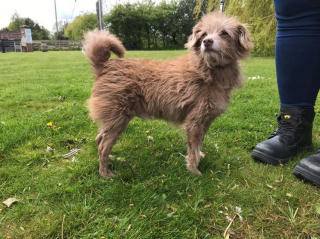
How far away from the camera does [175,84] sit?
99.5 inches

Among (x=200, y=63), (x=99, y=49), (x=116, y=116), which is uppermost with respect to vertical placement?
(x=99, y=49)

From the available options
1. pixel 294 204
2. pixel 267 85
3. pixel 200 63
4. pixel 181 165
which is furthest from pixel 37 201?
pixel 267 85

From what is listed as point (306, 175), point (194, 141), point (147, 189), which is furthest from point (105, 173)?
point (306, 175)

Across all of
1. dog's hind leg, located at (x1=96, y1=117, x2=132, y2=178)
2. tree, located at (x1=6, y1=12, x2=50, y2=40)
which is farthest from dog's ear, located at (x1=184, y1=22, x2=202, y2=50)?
tree, located at (x1=6, y1=12, x2=50, y2=40)

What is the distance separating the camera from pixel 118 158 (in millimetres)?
2758

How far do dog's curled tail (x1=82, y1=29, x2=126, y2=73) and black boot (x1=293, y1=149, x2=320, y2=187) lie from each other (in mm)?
2053

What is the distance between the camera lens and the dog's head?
2.32 meters

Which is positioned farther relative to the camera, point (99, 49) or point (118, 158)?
point (118, 158)

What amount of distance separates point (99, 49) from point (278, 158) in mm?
2078

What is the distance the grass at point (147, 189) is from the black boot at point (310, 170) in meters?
0.07

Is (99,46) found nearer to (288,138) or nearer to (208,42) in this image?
(208,42)

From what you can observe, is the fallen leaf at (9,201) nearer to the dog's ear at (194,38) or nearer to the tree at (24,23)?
the dog's ear at (194,38)

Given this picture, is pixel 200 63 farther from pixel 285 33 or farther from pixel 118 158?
pixel 118 158

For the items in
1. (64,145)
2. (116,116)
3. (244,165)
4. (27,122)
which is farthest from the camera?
(27,122)
